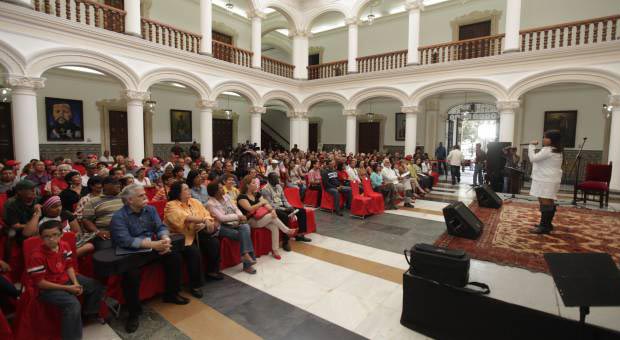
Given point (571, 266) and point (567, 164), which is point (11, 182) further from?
point (567, 164)

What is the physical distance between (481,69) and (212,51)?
31.8ft

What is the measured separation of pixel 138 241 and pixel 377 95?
11.7 meters

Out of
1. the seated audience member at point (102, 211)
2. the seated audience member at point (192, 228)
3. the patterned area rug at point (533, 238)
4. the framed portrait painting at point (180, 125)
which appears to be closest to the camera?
the seated audience member at point (102, 211)

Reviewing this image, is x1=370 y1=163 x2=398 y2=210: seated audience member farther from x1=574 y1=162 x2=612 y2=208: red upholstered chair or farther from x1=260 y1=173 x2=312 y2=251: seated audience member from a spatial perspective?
x1=574 y1=162 x2=612 y2=208: red upholstered chair

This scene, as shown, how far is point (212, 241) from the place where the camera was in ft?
11.7

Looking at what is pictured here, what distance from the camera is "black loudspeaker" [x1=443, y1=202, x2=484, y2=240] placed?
4.63m

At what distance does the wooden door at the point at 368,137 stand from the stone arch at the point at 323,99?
3391 mm

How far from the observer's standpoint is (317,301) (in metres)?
3.13

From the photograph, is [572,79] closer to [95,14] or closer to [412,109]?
[412,109]

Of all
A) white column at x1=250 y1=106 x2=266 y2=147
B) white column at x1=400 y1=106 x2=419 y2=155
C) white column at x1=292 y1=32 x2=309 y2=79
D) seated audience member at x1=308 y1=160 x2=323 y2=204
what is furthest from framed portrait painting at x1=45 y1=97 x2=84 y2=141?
white column at x1=400 y1=106 x2=419 y2=155

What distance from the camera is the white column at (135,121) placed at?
29.4ft

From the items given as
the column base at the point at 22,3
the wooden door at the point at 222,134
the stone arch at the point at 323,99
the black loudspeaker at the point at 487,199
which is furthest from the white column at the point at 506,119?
the column base at the point at 22,3

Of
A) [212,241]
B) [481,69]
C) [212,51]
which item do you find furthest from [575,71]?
[212,51]

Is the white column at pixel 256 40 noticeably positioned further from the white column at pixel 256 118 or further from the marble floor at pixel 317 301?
the marble floor at pixel 317 301
